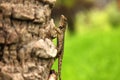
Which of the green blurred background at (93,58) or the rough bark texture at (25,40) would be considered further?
the green blurred background at (93,58)

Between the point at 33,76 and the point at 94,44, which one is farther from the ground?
the point at 33,76

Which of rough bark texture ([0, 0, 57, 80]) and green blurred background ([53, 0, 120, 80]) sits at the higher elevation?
rough bark texture ([0, 0, 57, 80])

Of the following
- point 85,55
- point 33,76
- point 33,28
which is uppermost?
point 33,28

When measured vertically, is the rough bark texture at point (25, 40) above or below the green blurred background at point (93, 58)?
above

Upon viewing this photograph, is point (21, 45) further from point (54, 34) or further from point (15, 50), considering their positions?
point (54, 34)

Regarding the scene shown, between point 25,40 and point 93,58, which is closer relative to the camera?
point 25,40

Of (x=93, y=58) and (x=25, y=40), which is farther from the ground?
(x=25, y=40)

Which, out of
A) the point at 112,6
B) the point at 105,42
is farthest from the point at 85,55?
the point at 112,6

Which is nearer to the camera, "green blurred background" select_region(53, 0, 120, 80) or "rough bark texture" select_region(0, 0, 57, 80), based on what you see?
"rough bark texture" select_region(0, 0, 57, 80)
